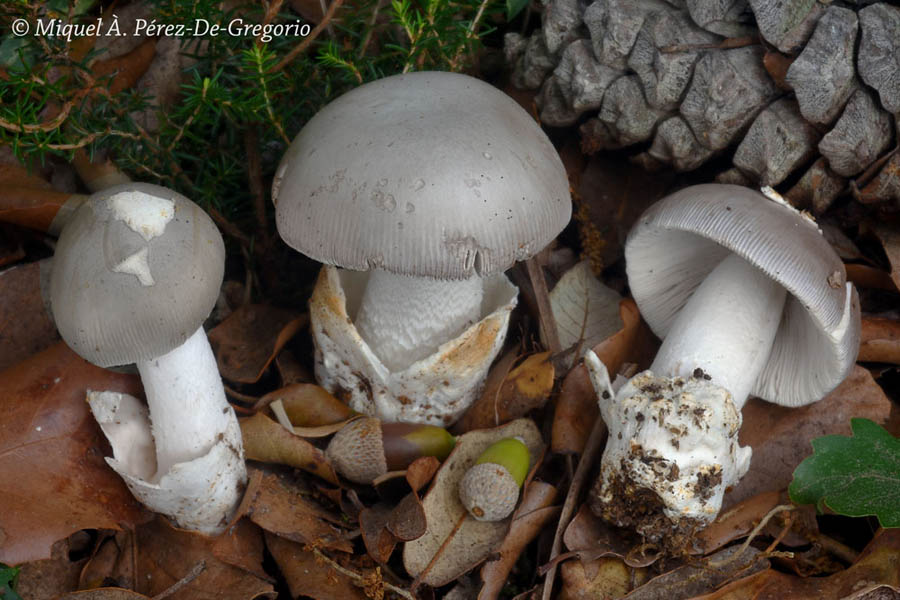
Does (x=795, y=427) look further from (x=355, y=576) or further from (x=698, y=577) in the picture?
(x=355, y=576)

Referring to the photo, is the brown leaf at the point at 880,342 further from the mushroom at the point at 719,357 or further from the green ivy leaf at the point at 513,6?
the green ivy leaf at the point at 513,6

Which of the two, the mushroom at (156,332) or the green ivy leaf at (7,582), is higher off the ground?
the mushroom at (156,332)

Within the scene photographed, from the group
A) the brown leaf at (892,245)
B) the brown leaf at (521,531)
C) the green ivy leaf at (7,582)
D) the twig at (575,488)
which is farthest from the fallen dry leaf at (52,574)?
the brown leaf at (892,245)

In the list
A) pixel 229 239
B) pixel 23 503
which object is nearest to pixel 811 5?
pixel 229 239

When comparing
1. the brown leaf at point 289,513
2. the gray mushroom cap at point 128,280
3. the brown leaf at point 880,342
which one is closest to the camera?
the gray mushroom cap at point 128,280

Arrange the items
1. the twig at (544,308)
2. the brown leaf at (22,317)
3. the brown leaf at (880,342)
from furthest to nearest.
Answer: the twig at (544,308), the brown leaf at (880,342), the brown leaf at (22,317)

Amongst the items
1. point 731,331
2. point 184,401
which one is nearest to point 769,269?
point 731,331

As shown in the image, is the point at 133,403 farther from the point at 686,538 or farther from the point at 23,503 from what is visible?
the point at 686,538
